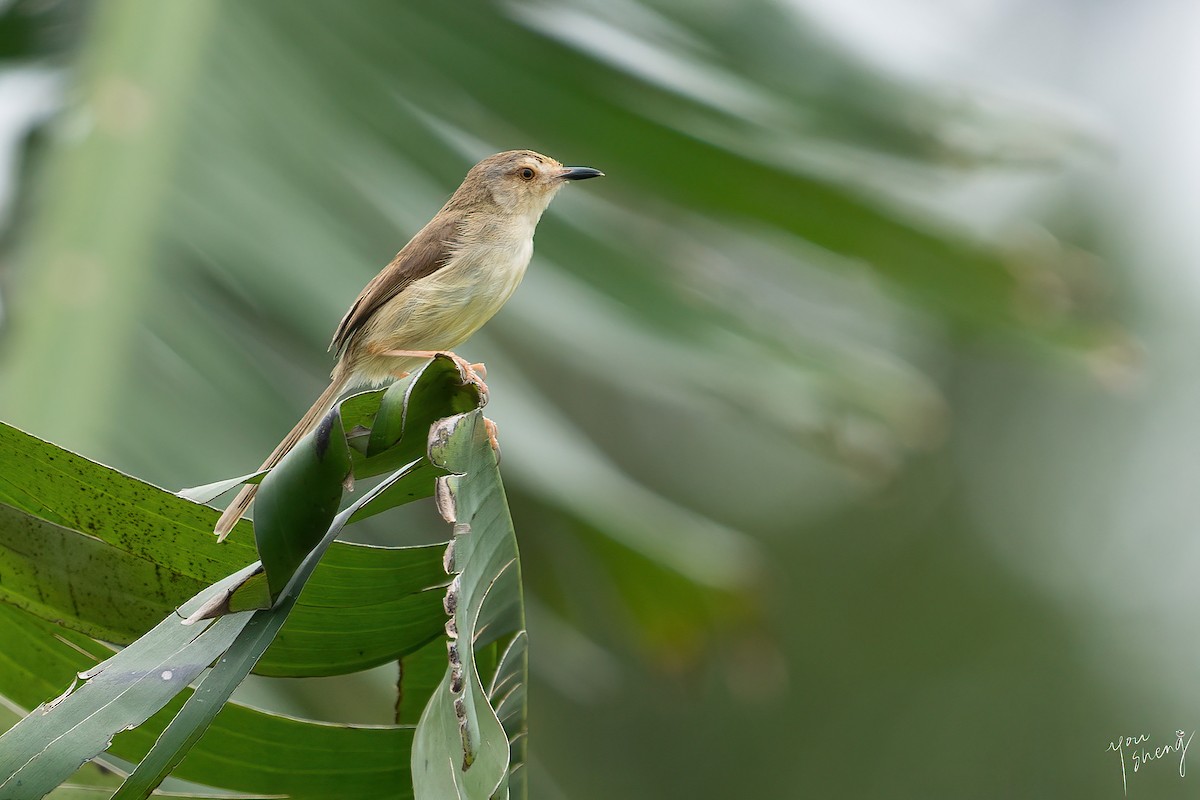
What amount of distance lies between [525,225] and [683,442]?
1061cm

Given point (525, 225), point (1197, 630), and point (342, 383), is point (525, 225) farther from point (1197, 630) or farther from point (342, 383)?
point (1197, 630)

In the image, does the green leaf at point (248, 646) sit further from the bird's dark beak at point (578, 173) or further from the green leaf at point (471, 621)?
the bird's dark beak at point (578, 173)

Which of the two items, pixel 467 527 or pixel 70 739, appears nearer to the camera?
pixel 70 739

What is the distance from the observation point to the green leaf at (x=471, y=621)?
1.33m

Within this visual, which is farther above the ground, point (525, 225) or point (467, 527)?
point (525, 225)

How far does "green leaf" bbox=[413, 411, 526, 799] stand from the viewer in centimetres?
133

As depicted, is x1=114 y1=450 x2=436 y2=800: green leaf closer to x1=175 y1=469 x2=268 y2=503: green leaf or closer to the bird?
x1=175 y1=469 x2=268 y2=503: green leaf

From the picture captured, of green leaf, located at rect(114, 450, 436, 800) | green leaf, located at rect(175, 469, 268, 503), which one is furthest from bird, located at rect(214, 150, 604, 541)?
green leaf, located at rect(114, 450, 436, 800)

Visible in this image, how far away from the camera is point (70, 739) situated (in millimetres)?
1281

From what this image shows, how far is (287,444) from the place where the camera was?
267 cm

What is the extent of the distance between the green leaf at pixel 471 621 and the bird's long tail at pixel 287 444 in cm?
23

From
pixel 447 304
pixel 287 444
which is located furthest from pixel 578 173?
pixel 287 444

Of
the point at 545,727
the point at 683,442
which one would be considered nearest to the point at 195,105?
the point at 545,727

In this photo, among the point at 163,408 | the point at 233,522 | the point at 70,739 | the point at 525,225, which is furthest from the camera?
the point at 525,225
